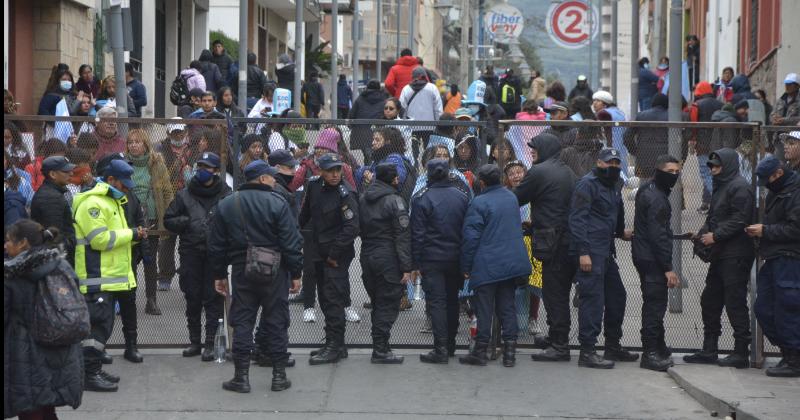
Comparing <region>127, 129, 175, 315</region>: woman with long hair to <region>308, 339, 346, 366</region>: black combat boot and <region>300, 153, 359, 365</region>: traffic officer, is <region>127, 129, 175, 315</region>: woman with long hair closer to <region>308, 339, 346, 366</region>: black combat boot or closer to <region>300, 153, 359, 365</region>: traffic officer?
<region>300, 153, 359, 365</region>: traffic officer

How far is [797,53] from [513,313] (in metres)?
15.3

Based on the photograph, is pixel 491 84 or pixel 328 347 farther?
pixel 491 84

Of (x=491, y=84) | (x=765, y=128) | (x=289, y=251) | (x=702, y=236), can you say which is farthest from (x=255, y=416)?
(x=491, y=84)

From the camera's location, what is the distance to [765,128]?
421 inches

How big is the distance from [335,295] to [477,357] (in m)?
1.31

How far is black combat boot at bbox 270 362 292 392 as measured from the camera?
9789 mm

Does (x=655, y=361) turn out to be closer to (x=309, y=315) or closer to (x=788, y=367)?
(x=788, y=367)

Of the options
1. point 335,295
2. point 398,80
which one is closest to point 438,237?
point 335,295

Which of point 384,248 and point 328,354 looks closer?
point 384,248

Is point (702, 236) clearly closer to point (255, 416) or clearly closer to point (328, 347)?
point (328, 347)

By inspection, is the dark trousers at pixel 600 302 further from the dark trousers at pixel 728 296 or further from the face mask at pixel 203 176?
the face mask at pixel 203 176

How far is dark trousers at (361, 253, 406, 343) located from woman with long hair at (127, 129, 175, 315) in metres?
1.88

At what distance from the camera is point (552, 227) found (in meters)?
10.9

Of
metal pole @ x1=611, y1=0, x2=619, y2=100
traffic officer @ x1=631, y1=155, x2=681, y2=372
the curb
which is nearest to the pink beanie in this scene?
traffic officer @ x1=631, y1=155, x2=681, y2=372
